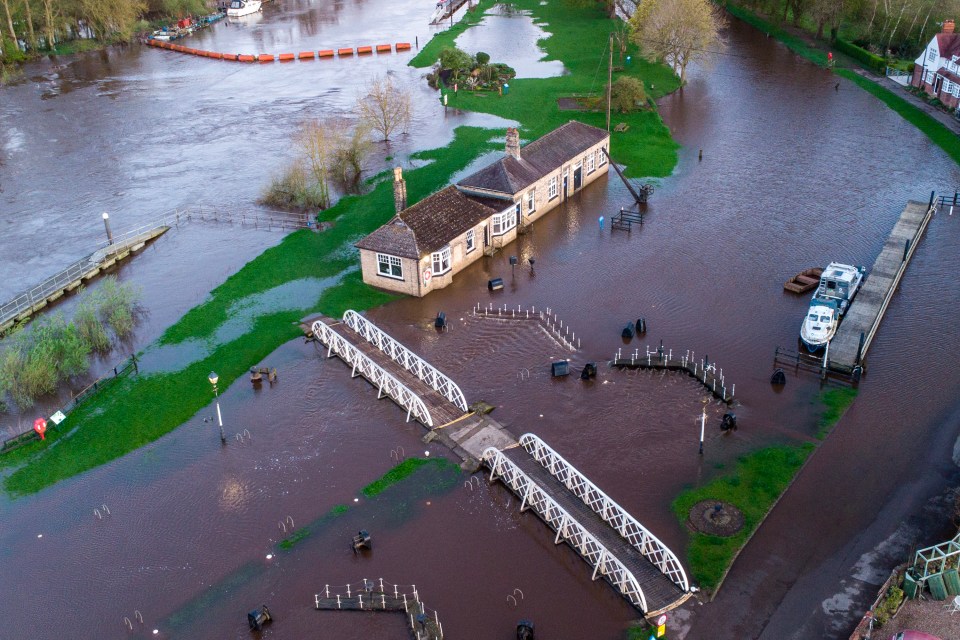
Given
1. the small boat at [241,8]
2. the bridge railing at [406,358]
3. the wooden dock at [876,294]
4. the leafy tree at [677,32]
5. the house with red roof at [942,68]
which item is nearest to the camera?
the bridge railing at [406,358]

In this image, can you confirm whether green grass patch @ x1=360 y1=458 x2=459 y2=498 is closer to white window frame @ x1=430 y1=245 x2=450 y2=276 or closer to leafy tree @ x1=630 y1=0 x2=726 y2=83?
white window frame @ x1=430 y1=245 x2=450 y2=276

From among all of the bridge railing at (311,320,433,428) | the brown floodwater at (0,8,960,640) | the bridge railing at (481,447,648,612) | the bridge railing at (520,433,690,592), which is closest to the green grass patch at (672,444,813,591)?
A: the brown floodwater at (0,8,960,640)

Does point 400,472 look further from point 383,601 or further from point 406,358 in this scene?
point 406,358

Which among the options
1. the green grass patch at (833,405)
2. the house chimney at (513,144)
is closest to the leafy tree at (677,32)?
the house chimney at (513,144)

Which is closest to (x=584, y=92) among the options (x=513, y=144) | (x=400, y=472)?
(x=513, y=144)

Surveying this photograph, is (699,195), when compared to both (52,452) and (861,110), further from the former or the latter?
(52,452)

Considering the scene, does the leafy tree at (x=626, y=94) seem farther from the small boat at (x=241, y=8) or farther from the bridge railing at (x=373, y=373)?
the small boat at (x=241, y=8)
